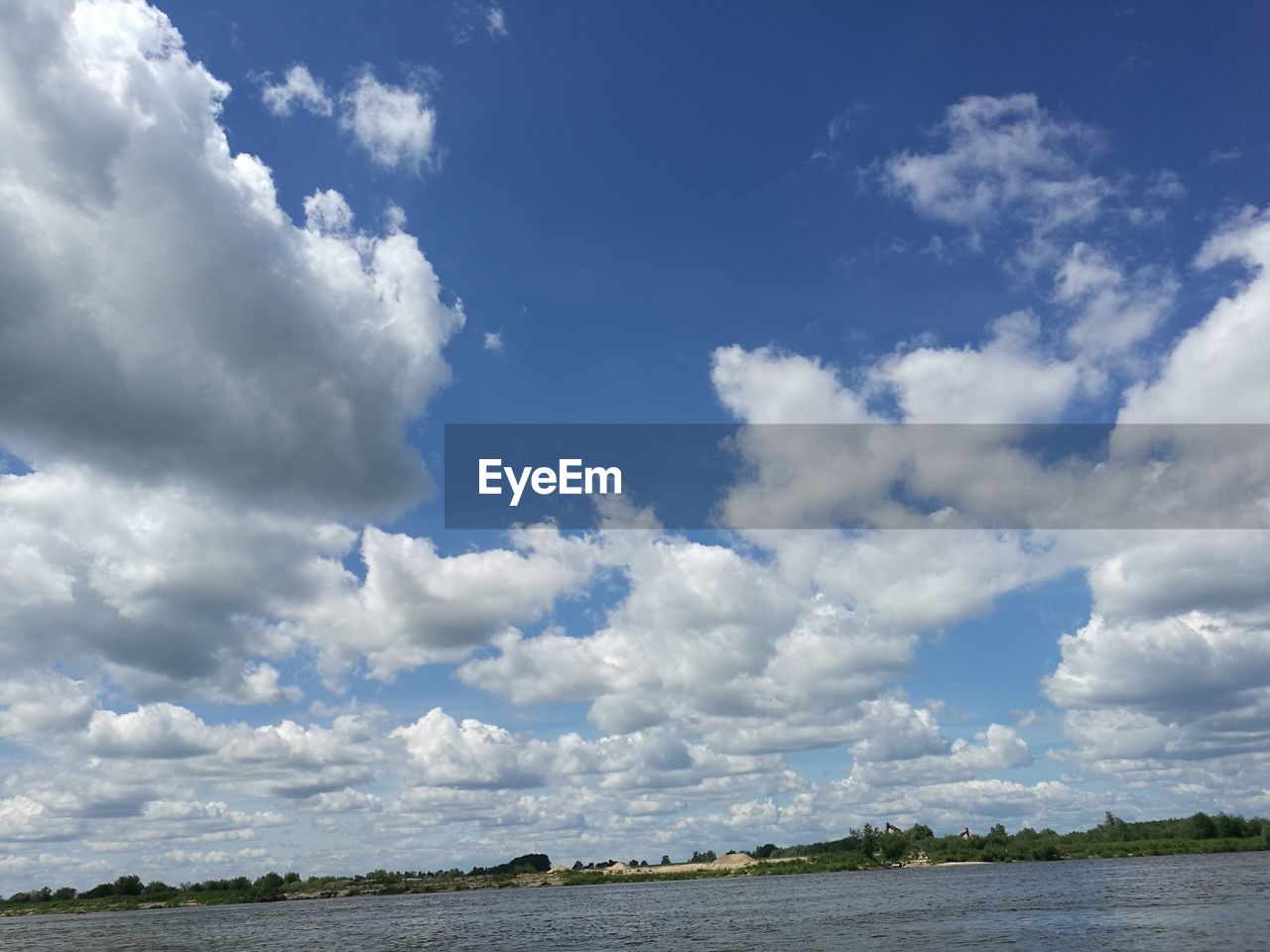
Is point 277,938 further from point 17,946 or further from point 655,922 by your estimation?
point 655,922

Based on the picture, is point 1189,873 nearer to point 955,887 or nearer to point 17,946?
point 955,887

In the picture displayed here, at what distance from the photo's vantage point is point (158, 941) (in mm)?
138125

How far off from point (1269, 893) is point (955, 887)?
70365mm

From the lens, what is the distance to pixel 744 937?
9675cm

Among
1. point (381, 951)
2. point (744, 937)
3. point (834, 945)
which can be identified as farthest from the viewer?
point (381, 951)

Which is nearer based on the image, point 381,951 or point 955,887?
point 381,951

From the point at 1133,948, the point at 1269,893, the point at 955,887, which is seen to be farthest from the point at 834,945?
the point at 955,887

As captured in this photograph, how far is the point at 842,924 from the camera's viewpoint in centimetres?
10519

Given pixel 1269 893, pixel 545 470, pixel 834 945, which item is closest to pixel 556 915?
pixel 834 945

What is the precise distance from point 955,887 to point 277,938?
122 meters

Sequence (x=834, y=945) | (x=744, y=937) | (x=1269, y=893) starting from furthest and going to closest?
(x=1269, y=893)
(x=744, y=937)
(x=834, y=945)

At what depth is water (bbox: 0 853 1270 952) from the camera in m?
81.7

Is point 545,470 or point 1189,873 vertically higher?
point 545,470

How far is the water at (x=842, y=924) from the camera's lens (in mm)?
81688
